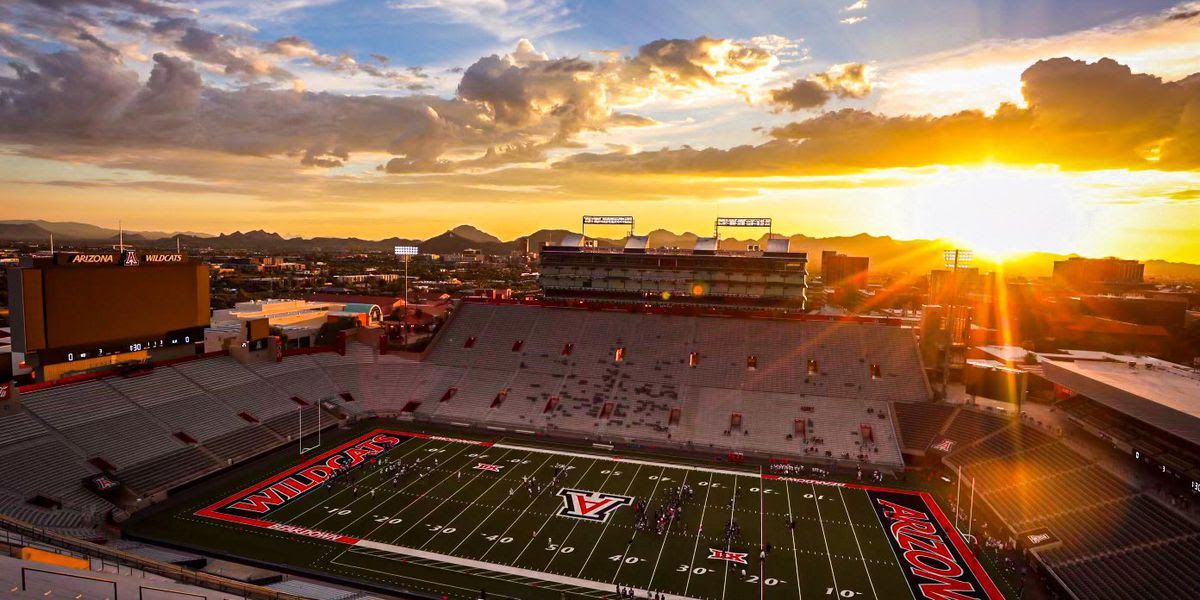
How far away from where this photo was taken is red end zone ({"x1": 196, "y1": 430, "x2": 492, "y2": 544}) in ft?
104

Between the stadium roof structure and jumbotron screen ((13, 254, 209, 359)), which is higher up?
jumbotron screen ((13, 254, 209, 359))

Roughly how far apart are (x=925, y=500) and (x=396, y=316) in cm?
6487

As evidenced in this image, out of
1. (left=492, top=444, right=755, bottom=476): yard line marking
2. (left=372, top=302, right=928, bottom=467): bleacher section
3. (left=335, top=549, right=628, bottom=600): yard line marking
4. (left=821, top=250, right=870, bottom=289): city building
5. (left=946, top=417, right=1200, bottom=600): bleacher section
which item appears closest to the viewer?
(left=946, top=417, right=1200, bottom=600): bleacher section

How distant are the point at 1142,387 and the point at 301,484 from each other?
4737cm

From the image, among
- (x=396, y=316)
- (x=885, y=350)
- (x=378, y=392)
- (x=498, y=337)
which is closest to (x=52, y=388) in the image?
(x=378, y=392)

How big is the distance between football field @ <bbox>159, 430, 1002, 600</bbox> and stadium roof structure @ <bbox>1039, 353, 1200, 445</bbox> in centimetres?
1128

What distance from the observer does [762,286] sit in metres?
62.3

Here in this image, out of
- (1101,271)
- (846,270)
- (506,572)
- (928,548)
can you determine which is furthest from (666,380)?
(1101,271)

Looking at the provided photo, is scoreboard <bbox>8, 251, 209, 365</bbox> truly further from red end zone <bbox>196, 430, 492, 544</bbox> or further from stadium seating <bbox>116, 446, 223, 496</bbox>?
red end zone <bbox>196, 430, 492, 544</bbox>

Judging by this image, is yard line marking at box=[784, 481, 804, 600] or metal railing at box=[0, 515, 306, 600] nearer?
metal railing at box=[0, 515, 306, 600]

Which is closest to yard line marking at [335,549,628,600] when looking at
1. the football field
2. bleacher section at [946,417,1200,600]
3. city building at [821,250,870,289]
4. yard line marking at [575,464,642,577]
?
the football field

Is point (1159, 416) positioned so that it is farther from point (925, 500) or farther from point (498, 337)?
point (498, 337)

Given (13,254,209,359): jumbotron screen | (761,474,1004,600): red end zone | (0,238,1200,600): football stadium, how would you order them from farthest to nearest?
1. (13,254,209,359): jumbotron screen
2. (0,238,1200,600): football stadium
3. (761,474,1004,600): red end zone

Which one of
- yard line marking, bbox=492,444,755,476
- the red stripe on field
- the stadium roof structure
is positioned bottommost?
yard line marking, bbox=492,444,755,476
